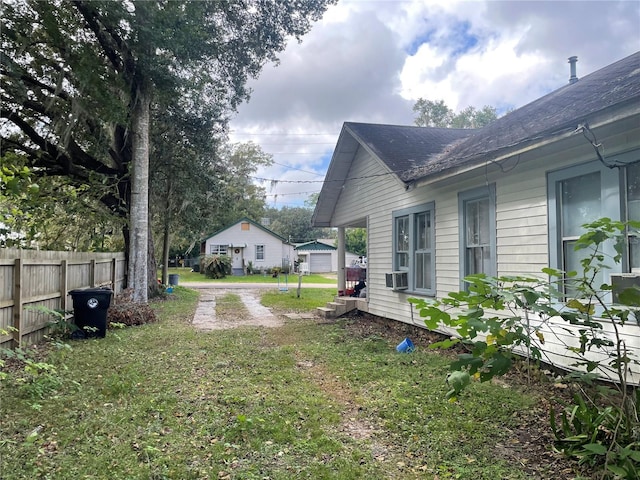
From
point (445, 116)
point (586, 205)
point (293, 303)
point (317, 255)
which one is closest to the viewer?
point (586, 205)

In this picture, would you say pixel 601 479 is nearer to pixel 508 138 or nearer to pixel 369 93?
pixel 508 138

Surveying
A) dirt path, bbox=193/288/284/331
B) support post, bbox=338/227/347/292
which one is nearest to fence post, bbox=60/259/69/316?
dirt path, bbox=193/288/284/331

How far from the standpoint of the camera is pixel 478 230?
6395 millimetres

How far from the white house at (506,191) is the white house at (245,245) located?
80.2 ft

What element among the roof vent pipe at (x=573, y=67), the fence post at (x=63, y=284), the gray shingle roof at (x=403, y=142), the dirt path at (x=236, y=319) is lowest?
the dirt path at (x=236, y=319)

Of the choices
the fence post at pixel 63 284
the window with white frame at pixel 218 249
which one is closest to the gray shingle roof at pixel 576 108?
the fence post at pixel 63 284

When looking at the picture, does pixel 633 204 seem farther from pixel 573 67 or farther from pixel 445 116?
pixel 445 116

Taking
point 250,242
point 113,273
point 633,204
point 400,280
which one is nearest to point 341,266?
point 400,280

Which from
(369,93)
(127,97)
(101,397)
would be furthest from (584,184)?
(369,93)

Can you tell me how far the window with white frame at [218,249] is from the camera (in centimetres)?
3391

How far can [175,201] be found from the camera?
15898mm

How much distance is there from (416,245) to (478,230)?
1.79 m

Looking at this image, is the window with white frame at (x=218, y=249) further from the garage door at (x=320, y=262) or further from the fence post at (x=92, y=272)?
the fence post at (x=92, y=272)

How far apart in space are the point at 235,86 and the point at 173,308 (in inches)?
281
